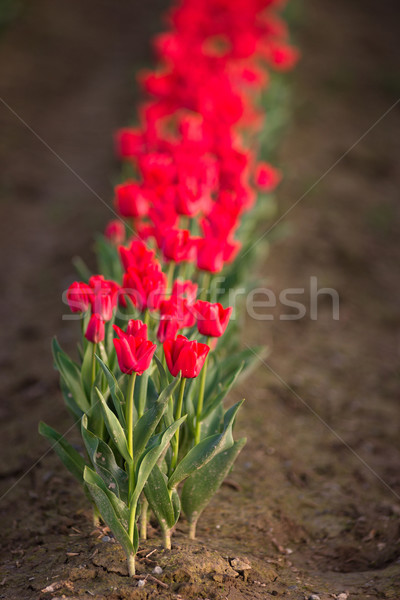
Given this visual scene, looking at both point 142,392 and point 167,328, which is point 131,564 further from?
point 167,328

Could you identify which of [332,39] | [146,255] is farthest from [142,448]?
[332,39]

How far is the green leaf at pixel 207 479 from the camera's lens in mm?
1793

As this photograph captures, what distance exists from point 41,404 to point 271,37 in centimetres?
350

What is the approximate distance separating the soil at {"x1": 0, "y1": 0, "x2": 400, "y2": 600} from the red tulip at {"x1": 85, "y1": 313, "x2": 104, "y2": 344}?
0.59m

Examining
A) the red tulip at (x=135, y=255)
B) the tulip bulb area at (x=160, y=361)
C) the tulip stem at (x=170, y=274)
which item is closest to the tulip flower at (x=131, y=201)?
the tulip bulb area at (x=160, y=361)

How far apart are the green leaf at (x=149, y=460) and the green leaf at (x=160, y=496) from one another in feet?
0.25

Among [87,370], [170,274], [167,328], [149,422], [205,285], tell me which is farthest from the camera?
[205,285]

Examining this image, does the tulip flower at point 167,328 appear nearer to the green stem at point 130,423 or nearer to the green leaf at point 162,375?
the green leaf at point 162,375

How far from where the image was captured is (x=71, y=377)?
1901 mm

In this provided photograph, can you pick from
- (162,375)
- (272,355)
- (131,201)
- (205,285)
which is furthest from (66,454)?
(272,355)

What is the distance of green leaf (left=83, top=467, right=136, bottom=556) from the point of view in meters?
1.62

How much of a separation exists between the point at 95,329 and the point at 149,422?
11.2 inches

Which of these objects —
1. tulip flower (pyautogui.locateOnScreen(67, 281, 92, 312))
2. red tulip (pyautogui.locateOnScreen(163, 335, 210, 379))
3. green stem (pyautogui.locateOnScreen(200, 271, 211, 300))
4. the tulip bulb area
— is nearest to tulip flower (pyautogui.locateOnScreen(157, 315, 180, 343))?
the tulip bulb area

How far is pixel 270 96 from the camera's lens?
4.89 m
